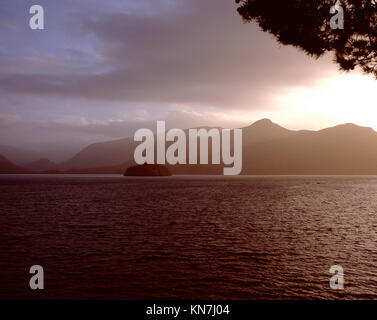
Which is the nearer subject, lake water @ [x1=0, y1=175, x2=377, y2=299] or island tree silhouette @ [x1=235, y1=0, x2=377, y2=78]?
island tree silhouette @ [x1=235, y1=0, x2=377, y2=78]

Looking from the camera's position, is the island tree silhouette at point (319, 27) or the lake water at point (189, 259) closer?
the island tree silhouette at point (319, 27)

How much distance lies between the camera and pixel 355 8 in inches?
571

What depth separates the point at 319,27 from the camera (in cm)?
1537

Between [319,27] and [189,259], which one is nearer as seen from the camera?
[319,27]

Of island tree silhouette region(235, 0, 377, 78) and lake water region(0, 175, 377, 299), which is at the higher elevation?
island tree silhouette region(235, 0, 377, 78)

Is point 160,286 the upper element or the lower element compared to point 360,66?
lower

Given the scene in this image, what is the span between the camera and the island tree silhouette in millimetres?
14719

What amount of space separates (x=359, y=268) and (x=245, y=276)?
27.6ft

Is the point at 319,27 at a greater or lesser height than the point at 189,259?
greater

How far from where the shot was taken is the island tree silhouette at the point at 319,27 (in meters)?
14.7

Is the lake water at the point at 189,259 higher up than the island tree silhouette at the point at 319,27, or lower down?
lower down
